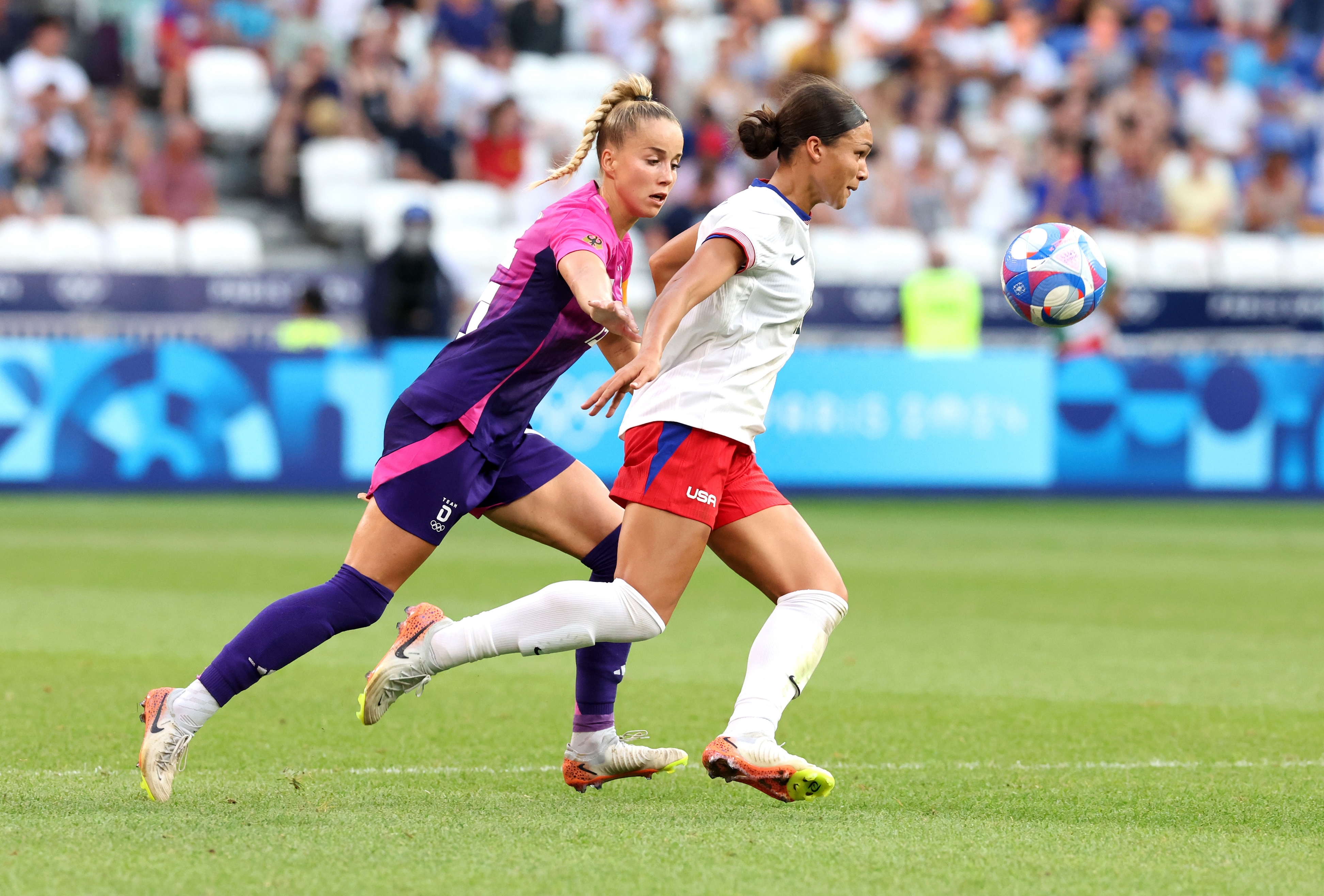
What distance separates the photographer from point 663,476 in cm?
464

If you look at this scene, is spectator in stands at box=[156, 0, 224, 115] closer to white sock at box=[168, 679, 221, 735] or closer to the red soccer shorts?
white sock at box=[168, 679, 221, 735]

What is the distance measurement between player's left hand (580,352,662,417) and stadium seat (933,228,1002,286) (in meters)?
13.9

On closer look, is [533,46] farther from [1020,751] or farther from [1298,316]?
[1020,751]

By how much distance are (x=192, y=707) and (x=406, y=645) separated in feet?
1.96

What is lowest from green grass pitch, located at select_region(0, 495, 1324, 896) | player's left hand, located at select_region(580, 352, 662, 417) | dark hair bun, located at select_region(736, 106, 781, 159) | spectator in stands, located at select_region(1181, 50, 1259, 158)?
green grass pitch, located at select_region(0, 495, 1324, 896)

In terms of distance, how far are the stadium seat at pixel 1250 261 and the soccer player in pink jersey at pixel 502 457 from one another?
51.7 ft

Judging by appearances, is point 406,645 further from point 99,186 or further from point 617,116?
point 99,186

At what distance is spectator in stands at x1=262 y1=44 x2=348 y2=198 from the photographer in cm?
1780

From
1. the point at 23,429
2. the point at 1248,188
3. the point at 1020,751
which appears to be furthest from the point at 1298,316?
the point at 1020,751

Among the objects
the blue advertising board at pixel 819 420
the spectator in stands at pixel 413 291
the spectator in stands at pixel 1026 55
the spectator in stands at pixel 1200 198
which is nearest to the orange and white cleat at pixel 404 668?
the blue advertising board at pixel 819 420

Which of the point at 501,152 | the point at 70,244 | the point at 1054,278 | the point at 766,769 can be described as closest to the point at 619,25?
the point at 501,152

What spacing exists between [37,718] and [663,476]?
2707 millimetres

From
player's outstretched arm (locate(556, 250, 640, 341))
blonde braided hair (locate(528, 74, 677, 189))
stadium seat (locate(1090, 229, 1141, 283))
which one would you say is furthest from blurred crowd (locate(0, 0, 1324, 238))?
player's outstretched arm (locate(556, 250, 640, 341))

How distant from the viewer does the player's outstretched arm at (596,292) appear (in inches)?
172
